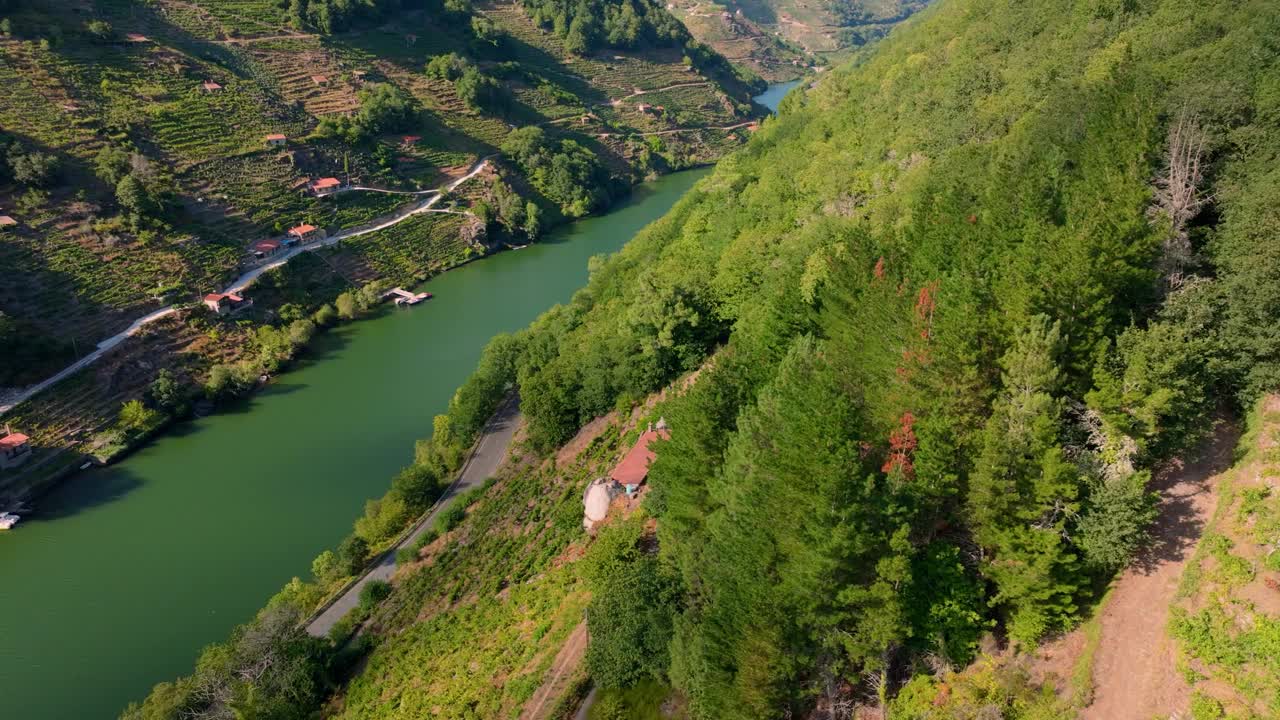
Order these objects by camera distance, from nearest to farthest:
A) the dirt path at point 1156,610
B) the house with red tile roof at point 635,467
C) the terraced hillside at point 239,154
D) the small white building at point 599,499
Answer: the dirt path at point 1156,610, the small white building at point 599,499, the house with red tile roof at point 635,467, the terraced hillside at point 239,154

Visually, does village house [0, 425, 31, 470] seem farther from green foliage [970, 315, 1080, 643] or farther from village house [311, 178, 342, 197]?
green foliage [970, 315, 1080, 643]

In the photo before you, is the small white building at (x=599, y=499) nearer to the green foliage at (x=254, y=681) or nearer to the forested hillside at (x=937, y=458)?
the forested hillside at (x=937, y=458)

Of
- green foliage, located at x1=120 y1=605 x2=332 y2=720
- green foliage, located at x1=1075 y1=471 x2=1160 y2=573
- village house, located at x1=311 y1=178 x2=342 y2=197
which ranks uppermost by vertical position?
village house, located at x1=311 y1=178 x2=342 y2=197

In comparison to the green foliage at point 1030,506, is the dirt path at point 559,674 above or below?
below

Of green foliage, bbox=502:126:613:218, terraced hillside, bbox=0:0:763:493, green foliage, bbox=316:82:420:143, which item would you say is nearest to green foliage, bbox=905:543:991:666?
terraced hillside, bbox=0:0:763:493

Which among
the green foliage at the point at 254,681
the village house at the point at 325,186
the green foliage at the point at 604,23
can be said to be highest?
the green foliage at the point at 604,23

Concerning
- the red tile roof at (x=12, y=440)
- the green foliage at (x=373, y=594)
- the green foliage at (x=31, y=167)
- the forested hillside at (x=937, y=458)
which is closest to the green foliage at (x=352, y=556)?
the forested hillside at (x=937, y=458)
